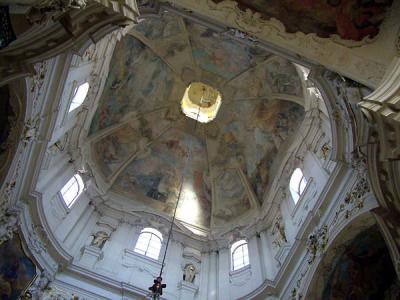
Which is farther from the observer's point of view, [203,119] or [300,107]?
[203,119]

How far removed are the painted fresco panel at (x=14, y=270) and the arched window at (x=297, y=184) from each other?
8.98m

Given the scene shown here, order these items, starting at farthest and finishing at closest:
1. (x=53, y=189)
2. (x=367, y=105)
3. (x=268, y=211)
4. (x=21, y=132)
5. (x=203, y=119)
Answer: (x=203, y=119)
(x=268, y=211)
(x=53, y=189)
(x=21, y=132)
(x=367, y=105)

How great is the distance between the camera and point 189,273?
1534 cm

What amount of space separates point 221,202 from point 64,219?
7.61m

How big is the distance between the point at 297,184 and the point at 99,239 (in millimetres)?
7721

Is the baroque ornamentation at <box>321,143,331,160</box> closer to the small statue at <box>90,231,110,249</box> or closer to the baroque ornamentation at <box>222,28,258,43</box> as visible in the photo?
the baroque ornamentation at <box>222,28,258,43</box>

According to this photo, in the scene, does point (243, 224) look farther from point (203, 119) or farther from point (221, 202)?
point (203, 119)

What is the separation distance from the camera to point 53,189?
43.9 ft

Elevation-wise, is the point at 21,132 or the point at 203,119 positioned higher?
the point at 203,119

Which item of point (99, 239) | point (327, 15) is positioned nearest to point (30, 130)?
point (99, 239)

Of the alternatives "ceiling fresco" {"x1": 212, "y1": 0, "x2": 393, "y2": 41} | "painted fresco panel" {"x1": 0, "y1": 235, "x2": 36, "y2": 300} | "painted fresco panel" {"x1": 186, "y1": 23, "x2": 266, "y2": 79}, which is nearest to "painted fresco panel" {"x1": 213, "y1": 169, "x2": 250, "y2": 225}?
"painted fresco panel" {"x1": 186, "y1": 23, "x2": 266, "y2": 79}

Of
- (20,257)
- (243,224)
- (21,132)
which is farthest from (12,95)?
(243,224)

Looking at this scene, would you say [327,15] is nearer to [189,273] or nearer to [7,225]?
[7,225]

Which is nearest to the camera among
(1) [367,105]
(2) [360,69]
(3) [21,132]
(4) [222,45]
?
(1) [367,105]
